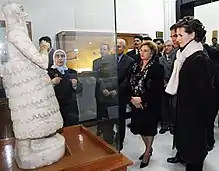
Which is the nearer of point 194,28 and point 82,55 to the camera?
point 194,28

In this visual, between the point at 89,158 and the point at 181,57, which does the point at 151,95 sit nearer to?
the point at 181,57

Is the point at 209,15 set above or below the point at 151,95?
above

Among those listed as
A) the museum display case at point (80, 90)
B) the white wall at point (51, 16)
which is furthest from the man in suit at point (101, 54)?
the white wall at point (51, 16)

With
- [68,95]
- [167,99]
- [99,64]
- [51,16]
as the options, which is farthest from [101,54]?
[167,99]

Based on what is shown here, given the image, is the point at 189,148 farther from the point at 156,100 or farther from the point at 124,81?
the point at 124,81

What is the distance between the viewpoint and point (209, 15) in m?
4.23

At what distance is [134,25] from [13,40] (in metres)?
3.18

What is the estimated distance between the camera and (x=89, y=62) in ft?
7.30

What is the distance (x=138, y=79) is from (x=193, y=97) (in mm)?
612

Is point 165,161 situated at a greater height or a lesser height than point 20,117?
lesser

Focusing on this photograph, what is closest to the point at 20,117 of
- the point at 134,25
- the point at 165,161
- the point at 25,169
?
the point at 25,169

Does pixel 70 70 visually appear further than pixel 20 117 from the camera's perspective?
Yes

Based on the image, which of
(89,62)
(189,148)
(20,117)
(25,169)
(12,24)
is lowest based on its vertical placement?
(189,148)

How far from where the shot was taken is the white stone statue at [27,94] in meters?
1.00
